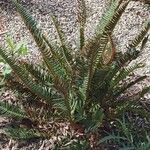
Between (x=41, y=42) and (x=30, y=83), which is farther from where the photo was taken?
(x=30, y=83)

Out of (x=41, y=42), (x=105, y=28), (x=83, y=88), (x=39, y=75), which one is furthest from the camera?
(x=39, y=75)

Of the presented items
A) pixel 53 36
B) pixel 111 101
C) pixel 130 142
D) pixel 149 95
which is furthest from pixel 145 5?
pixel 130 142

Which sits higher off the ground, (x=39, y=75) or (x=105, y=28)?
(x=105, y=28)

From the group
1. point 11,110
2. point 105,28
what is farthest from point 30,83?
point 105,28

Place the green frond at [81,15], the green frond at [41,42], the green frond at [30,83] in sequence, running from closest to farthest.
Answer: the green frond at [41,42] < the green frond at [30,83] < the green frond at [81,15]

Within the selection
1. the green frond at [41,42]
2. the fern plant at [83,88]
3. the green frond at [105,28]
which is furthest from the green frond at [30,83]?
the green frond at [105,28]

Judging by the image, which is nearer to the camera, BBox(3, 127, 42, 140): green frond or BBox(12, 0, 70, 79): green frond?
BBox(12, 0, 70, 79): green frond

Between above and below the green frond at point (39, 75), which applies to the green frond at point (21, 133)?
below

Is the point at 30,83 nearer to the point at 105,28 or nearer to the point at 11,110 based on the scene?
the point at 11,110

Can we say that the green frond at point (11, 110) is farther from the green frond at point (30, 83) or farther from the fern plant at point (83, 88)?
the green frond at point (30, 83)

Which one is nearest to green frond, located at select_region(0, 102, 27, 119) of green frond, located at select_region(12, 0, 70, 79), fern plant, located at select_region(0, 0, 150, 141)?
fern plant, located at select_region(0, 0, 150, 141)

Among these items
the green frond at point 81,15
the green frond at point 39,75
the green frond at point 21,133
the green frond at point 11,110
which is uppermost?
the green frond at point 81,15

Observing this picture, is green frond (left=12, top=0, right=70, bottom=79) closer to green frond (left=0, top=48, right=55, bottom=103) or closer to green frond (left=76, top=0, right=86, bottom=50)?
green frond (left=0, top=48, right=55, bottom=103)

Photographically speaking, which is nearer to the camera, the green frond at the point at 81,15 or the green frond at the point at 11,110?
the green frond at the point at 11,110
